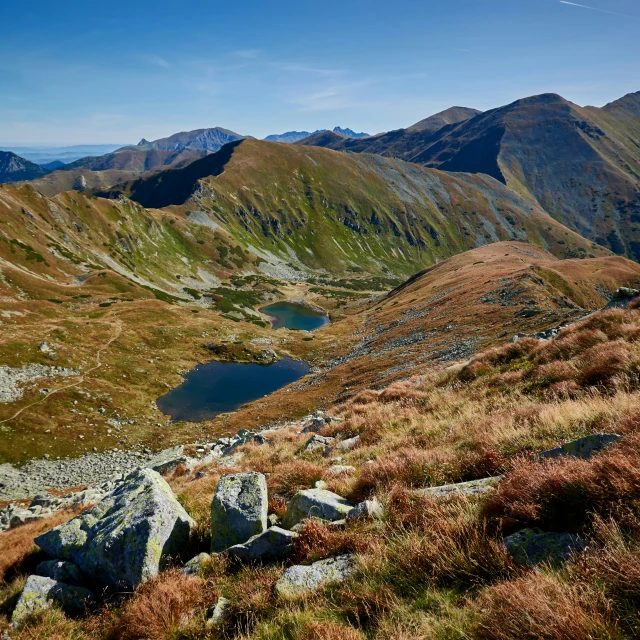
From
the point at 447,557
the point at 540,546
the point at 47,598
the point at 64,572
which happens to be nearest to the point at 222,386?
the point at 64,572

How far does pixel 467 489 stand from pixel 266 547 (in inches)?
159

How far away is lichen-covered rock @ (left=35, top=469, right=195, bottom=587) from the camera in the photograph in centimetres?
783

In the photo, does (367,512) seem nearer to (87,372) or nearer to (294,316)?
(87,372)

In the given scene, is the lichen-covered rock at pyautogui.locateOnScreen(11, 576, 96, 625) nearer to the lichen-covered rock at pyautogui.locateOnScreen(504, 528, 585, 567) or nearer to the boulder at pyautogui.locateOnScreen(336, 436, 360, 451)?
the lichen-covered rock at pyautogui.locateOnScreen(504, 528, 585, 567)

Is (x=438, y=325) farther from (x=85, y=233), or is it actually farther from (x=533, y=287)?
(x=85, y=233)

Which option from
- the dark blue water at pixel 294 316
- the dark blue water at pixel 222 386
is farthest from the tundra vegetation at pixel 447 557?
the dark blue water at pixel 294 316

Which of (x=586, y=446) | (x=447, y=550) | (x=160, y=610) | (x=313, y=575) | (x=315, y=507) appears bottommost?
(x=160, y=610)

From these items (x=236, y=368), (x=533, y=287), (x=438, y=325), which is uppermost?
(x=533, y=287)

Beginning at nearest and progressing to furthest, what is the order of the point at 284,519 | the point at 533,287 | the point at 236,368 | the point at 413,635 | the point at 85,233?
the point at 413,635
the point at 284,519
the point at 533,287
the point at 236,368
the point at 85,233

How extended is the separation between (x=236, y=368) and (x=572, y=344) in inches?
2678

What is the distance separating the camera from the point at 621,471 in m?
5.17

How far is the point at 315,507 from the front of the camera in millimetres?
8070

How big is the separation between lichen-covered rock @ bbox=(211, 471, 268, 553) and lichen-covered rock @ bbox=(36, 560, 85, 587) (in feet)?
10.7

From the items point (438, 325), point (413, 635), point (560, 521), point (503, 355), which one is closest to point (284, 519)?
point (413, 635)
